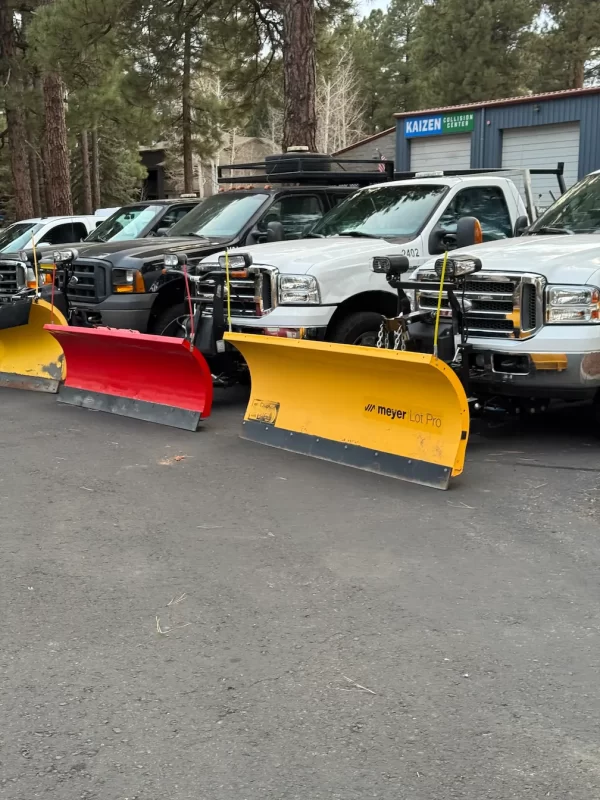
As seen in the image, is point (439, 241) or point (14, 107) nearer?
point (439, 241)

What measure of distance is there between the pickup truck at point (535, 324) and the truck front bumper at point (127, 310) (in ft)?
14.0

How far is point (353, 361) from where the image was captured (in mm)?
6969

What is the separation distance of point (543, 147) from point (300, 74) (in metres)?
8.62

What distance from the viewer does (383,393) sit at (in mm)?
6840

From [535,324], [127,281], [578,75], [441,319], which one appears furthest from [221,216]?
[578,75]

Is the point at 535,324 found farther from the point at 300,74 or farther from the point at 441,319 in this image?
the point at 300,74

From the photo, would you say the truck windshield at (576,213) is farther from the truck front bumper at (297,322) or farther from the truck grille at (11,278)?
the truck grille at (11,278)

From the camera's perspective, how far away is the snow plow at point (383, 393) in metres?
6.35

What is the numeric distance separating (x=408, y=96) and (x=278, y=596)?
54331 millimetres

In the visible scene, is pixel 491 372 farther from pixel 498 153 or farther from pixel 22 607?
pixel 498 153

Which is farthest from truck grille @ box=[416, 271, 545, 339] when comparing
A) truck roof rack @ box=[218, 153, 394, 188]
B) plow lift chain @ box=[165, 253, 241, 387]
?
truck roof rack @ box=[218, 153, 394, 188]

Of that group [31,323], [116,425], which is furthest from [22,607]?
[31,323]

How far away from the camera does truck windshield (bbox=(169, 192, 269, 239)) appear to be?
36.0ft

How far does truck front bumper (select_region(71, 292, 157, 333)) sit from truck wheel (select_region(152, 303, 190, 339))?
0.15 m
